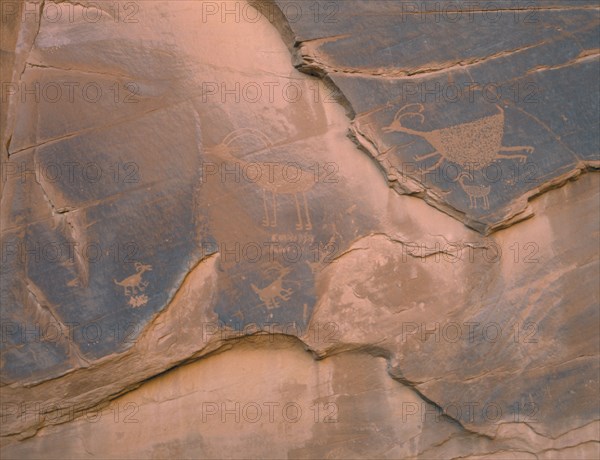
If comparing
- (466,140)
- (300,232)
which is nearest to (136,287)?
(300,232)

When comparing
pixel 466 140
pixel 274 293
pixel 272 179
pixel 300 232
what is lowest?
pixel 274 293

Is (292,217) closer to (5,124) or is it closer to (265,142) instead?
(265,142)

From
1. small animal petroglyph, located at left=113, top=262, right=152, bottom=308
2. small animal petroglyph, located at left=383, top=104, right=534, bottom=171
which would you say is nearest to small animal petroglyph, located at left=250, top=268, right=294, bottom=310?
small animal petroglyph, located at left=113, top=262, right=152, bottom=308

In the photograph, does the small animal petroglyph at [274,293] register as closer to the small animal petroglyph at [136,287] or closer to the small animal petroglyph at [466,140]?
the small animal petroglyph at [136,287]

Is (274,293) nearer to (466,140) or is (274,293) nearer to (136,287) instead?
(136,287)

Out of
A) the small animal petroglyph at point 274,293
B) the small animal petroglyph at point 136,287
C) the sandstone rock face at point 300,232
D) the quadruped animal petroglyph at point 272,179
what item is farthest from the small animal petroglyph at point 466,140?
the small animal petroglyph at point 136,287

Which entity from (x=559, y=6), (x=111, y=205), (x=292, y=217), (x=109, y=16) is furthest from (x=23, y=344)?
(x=559, y=6)
